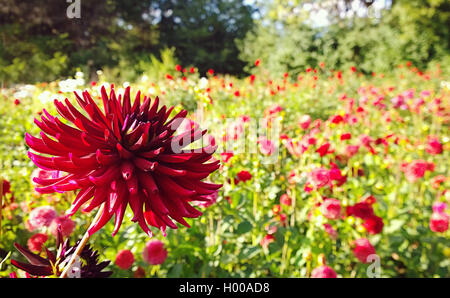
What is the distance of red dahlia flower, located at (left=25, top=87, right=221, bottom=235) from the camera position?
43 centimetres

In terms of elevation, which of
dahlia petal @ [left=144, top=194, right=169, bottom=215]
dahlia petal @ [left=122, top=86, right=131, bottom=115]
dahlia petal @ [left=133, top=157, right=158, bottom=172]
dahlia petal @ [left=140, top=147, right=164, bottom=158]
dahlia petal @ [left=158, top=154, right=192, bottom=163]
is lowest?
dahlia petal @ [left=144, top=194, right=169, bottom=215]

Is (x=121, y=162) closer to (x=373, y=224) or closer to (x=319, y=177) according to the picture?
(x=319, y=177)

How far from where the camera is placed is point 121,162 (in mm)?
471

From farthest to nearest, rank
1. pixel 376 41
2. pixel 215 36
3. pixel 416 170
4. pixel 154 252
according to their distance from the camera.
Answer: pixel 215 36, pixel 376 41, pixel 416 170, pixel 154 252

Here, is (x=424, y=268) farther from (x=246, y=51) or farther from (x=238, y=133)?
(x=246, y=51)

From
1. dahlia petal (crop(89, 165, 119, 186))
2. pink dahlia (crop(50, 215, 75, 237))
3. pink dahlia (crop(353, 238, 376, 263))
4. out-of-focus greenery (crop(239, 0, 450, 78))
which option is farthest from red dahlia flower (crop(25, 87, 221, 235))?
out-of-focus greenery (crop(239, 0, 450, 78))

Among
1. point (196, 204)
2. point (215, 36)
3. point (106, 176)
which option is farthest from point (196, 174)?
point (215, 36)

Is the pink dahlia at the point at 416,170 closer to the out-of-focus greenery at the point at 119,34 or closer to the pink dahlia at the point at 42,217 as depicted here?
the pink dahlia at the point at 42,217

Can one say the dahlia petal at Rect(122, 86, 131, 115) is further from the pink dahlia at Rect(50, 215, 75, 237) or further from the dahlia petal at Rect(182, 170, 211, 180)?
the pink dahlia at Rect(50, 215, 75, 237)

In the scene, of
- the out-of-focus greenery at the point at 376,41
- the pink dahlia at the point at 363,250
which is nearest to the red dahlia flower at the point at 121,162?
the pink dahlia at the point at 363,250

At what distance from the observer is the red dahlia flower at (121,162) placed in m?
0.43

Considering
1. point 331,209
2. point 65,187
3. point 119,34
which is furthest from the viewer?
A: point 119,34

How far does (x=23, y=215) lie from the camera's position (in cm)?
133

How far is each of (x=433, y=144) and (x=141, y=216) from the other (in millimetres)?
1962
